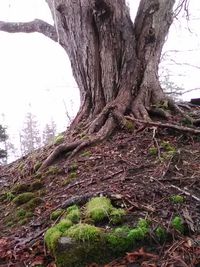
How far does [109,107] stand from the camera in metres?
5.58

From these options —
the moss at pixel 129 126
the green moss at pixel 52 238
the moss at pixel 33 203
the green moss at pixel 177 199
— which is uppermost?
the moss at pixel 129 126

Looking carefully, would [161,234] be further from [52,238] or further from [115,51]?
[115,51]

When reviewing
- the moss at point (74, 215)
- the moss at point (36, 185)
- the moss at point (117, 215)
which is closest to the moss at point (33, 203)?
the moss at point (36, 185)

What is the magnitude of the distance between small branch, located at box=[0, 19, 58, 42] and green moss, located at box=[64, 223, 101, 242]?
622 centimetres

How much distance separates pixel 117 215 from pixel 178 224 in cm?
50

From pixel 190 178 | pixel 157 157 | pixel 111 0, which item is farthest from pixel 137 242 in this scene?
pixel 111 0

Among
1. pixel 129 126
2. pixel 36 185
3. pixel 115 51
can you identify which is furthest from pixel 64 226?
pixel 115 51

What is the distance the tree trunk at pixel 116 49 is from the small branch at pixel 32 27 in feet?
5.45

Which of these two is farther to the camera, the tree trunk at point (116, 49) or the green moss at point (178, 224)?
the tree trunk at point (116, 49)

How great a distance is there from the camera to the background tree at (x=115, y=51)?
5.92m

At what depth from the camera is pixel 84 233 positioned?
253cm

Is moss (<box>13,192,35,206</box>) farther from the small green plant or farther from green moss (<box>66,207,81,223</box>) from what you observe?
green moss (<box>66,207,81,223</box>)

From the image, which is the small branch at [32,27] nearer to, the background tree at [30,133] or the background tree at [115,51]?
the background tree at [115,51]

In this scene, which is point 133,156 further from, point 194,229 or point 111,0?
point 111,0
